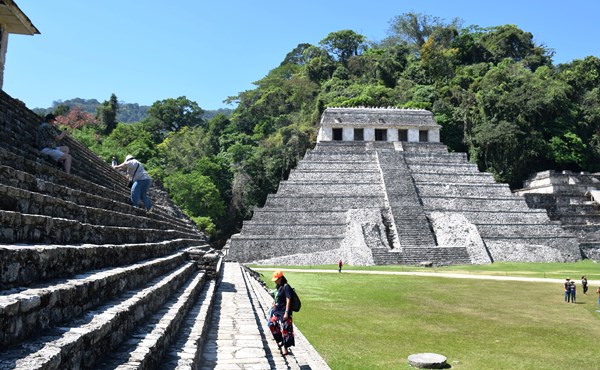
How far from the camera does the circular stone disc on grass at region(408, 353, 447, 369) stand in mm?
6949

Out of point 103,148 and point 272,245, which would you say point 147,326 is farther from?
point 103,148

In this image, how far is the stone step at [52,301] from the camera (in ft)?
8.25

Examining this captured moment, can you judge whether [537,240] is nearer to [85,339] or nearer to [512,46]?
[85,339]

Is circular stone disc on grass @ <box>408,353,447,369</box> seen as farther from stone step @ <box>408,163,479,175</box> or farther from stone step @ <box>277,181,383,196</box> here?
stone step @ <box>408,163,479,175</box>

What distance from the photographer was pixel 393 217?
30.9 metres

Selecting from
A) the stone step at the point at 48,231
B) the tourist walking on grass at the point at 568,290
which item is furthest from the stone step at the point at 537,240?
the stone step at the point at 48,231

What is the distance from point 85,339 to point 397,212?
2941 cm

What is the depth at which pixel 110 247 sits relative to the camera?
16.7 feet

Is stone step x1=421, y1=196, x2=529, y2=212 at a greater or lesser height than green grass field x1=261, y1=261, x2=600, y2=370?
greater

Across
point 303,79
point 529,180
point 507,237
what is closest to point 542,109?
point 529,180

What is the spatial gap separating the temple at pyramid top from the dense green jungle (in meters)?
6.99

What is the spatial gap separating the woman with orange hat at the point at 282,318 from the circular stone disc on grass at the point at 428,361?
6.49ft

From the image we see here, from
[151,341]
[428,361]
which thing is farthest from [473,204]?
[151,341]

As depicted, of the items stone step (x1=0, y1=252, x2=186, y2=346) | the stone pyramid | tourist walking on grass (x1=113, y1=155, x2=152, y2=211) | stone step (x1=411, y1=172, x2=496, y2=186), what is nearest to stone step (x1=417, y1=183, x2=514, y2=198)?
the stone pyramid
